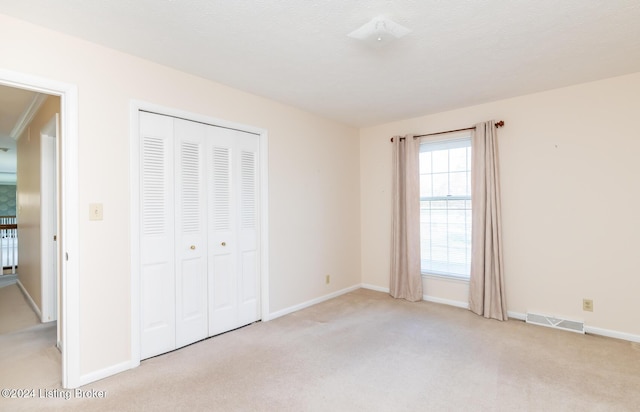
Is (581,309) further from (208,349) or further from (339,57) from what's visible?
(208,349)

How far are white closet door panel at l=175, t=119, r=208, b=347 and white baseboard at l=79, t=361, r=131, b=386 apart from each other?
444mm

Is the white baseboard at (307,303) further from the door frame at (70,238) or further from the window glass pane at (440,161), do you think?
the window glass pane at (440,161)

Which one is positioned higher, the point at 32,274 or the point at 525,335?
the point at 32,274

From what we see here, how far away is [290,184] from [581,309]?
10.8 ft

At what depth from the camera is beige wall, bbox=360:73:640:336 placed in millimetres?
2977

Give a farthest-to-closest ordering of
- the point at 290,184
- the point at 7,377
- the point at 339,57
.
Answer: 1. the point at 290,184
2. the point at 339,57
3. the point at 7,377

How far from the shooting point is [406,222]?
14.1ft

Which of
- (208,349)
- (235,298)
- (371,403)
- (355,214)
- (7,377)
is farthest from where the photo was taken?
(355,214)

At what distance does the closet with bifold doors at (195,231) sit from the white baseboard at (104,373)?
17 centimetres

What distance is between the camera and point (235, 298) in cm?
327

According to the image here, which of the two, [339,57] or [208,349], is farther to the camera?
[208,349]

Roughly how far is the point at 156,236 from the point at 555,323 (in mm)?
3939

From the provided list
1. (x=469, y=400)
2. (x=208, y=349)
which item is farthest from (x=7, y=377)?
(x=469, y=400)

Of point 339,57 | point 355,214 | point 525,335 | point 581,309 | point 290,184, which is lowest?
point 525,335
